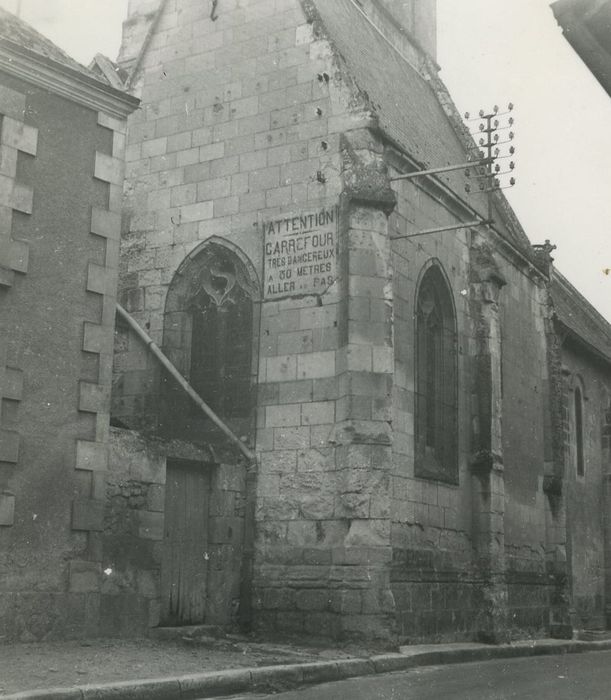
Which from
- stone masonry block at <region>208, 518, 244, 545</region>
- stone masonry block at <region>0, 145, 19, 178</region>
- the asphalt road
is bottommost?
the asphalt road

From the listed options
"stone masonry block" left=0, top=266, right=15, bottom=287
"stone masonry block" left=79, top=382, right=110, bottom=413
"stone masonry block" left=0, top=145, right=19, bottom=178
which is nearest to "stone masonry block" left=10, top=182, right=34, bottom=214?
"stone masonry block" left=0, top=145, right=19, bottom=178

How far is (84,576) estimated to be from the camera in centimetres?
873

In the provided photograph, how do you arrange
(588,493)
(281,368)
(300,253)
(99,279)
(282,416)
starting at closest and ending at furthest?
1. (99,279)
2. (282,416)
3. (281,368)
4. (300,253)
5. (588,493)

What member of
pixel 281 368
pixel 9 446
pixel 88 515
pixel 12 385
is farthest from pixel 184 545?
pixel 12 385

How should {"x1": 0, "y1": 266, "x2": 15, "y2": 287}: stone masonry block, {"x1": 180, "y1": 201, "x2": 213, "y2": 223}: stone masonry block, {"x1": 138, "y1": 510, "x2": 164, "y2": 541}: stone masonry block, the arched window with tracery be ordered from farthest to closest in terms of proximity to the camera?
1. {"x1": 180, "y1": 201, "x2": 213, "y2": 223}: stone masonry block
2. the arched window with tracery
3. {"x1": 138, "y1": 510, "x2": 164, "y2": 541}: stone masonry block
4. {"x1": 0, "y1": 266, "x2": 15, "y2": 287}: stone masonry block

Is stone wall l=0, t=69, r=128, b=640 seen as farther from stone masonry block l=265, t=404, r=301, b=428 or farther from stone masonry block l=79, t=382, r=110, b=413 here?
stone masonry block l=265, t=404, r=301, b=428

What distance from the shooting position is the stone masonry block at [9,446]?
822 centimetres

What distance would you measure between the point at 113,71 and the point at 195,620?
8150 millimetres

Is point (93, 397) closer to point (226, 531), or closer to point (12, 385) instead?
point (12, 385)

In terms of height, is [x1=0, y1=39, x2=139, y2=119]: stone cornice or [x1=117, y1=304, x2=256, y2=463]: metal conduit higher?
[x1=0, y1=39, x2=139, y2=119]: stone cornice

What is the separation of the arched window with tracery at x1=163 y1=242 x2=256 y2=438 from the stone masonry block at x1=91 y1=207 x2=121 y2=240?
11.0 feet

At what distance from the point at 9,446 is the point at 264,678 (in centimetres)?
285

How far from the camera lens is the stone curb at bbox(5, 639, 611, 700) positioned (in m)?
6.51

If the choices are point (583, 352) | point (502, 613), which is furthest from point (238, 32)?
point (583, 352)
